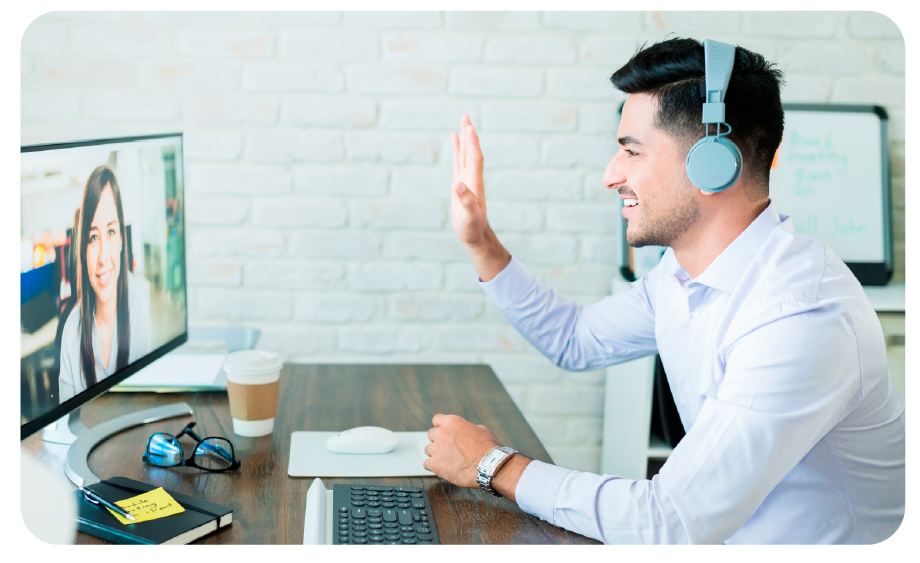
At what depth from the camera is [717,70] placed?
→ 1.02m

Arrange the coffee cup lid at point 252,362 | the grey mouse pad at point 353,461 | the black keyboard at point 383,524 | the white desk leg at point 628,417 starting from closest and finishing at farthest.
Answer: the black keyboard at point 383,524 → the grey mouse pad at point 353,461 → the coffee cup lid at point 252,362 → the white desk leg at point 628,417

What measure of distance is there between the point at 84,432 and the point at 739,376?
90 cm

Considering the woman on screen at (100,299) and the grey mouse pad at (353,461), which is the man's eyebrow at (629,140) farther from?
the woman on screen at (100,299)

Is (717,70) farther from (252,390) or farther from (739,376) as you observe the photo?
(252,390)

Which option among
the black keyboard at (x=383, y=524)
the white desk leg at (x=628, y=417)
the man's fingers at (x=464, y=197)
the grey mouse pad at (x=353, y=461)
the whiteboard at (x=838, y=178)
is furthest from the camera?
the whiteboard at (x=838, y=178)

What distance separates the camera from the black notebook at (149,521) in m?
0.78

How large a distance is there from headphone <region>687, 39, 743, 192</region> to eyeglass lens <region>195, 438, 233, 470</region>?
2.40 ft

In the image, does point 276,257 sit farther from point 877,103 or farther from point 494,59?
point 877,103

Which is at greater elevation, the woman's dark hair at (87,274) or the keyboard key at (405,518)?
the woman's dark hair at (87,274)

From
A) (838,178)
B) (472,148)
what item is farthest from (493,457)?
(838,178)

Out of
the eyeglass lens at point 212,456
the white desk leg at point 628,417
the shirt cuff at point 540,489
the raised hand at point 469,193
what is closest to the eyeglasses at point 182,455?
the eyeglass lens at point 212,456

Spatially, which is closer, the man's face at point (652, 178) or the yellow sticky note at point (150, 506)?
the yellow sticky note at point (150, 506)

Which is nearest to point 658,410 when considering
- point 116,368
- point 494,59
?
point 494,59

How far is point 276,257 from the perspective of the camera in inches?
77.4
